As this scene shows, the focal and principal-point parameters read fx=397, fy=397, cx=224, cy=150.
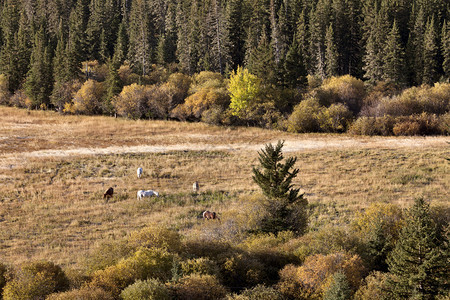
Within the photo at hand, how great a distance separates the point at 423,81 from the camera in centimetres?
6975

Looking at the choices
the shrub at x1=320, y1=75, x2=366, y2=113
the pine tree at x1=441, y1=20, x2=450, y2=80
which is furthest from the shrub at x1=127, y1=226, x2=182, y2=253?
the pine tree at x1=441, y1=20, x2=450, y2=80

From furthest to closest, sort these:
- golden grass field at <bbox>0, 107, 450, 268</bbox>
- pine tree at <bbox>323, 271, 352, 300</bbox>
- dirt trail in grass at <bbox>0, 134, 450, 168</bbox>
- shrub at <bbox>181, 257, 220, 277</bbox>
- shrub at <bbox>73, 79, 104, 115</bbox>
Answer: shrub at <bbox>73, 79, 104, 115</bbox> < dirt trail in grass at <bbox>0, 134, 450, 168</bbox> < golden grass field at <bbox>0, 107, 450, 268</bbox> < shrub at <bbox>181, 257, 220, 277</bbox> < pine tree at <bbox>323, 271, 352, 300</bbox>

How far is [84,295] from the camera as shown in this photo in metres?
11.8

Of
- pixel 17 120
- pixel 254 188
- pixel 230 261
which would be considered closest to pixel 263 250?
pixel 230 261

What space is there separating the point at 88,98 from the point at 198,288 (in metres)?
63.5

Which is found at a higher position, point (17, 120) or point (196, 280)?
point (17, 120)

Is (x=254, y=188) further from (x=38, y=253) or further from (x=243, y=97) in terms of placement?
(x=243, y=97)

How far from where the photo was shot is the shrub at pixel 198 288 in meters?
12.6

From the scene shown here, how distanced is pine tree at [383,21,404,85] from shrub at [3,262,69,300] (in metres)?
65.0

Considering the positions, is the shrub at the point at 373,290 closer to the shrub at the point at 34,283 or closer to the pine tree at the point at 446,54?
the shrub at the point at 34,283

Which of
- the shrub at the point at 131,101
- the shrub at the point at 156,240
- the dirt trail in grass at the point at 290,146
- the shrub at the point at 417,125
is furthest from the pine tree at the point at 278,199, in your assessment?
the shrub at the point at 131,101

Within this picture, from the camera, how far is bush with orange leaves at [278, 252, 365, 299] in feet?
45.4

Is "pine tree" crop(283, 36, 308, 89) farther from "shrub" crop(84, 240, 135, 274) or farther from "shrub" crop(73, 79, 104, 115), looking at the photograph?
"shrub" crop(84, 240, 135, 274)

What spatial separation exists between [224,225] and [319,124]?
40653 millimetres
